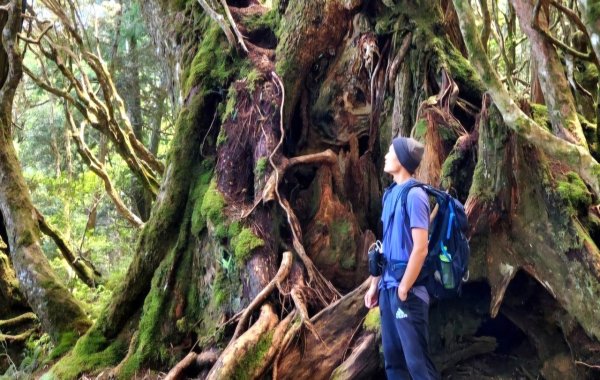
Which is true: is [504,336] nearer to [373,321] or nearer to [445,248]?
[373,321]

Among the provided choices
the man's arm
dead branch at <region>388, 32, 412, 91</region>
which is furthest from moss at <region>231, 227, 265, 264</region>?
dead branch at <region>388, 32, 412, 91</region>

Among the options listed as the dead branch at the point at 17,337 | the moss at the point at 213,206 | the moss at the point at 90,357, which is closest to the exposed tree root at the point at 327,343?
the moss at the point at 213,206

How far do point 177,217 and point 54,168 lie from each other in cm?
1097

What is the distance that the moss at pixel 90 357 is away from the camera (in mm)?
5098

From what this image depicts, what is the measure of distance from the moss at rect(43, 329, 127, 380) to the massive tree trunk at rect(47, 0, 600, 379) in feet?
0.06

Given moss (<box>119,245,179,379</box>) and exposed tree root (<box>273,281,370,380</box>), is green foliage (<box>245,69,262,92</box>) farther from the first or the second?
exposed tree root (<box>273,281,370,380</box>)

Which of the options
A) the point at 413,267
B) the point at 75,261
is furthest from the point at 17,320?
the point at 413,267

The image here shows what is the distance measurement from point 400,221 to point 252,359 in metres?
1.61

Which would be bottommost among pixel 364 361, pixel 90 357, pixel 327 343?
pixel 364 361

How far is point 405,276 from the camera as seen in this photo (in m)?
3.35

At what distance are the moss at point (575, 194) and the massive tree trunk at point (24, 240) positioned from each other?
5035 mm

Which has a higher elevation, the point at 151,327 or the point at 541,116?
the point at 541,116

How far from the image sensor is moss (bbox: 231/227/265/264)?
4820mm

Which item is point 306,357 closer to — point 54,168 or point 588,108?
point 588,108
